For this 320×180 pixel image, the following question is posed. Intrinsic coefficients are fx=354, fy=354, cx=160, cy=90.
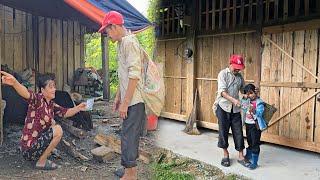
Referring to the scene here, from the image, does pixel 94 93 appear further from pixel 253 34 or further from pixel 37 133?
pixel 37 133

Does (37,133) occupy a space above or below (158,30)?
below

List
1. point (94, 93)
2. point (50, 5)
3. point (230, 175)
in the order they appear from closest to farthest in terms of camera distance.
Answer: point (230, 175) → point (50, 5) → point (94, 93)

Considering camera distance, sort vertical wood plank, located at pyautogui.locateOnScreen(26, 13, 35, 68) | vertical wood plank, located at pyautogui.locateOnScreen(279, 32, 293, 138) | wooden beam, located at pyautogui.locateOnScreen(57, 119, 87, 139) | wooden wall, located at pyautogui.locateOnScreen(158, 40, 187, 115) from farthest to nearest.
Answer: vertical wood plank, located at pyautogui.locateOnScreen(26, 13, 35, 68) → wooden wall, located at pyautogui.locateOnScreen(158, 40, 187, 115) → wooden beam, located at pyautogui.locateOnScreen(57, 119, 87, 139) → vertical wood plank, located at pyautogui.locateOnScreen(279, 32, 293, 138)

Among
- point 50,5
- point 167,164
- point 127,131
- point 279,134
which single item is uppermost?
point 50,5

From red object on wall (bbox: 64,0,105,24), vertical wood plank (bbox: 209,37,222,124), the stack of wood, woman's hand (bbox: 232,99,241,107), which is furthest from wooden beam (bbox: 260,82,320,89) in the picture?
red object on wall (bbox: 64,0,105,24)

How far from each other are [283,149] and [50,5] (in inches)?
175

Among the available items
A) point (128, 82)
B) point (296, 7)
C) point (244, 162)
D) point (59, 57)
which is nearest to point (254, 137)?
point (244, 162)

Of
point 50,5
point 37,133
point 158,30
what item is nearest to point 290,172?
point 37,133

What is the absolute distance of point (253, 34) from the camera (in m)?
5.39

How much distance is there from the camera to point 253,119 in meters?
4.27

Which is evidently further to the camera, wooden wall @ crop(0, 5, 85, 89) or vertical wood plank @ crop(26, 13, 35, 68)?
vertical wood plank @ crop(26, 13, 35, 68)

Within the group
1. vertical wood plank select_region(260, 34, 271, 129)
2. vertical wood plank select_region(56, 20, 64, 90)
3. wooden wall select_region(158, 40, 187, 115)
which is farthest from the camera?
vertical wood plank select_region(56, 20, 64, 90)

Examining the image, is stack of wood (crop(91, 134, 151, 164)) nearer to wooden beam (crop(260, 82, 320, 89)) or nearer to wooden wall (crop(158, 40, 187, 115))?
wooden beam (crop(260, 82, 320, 89))

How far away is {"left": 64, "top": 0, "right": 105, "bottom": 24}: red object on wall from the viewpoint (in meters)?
4.57
